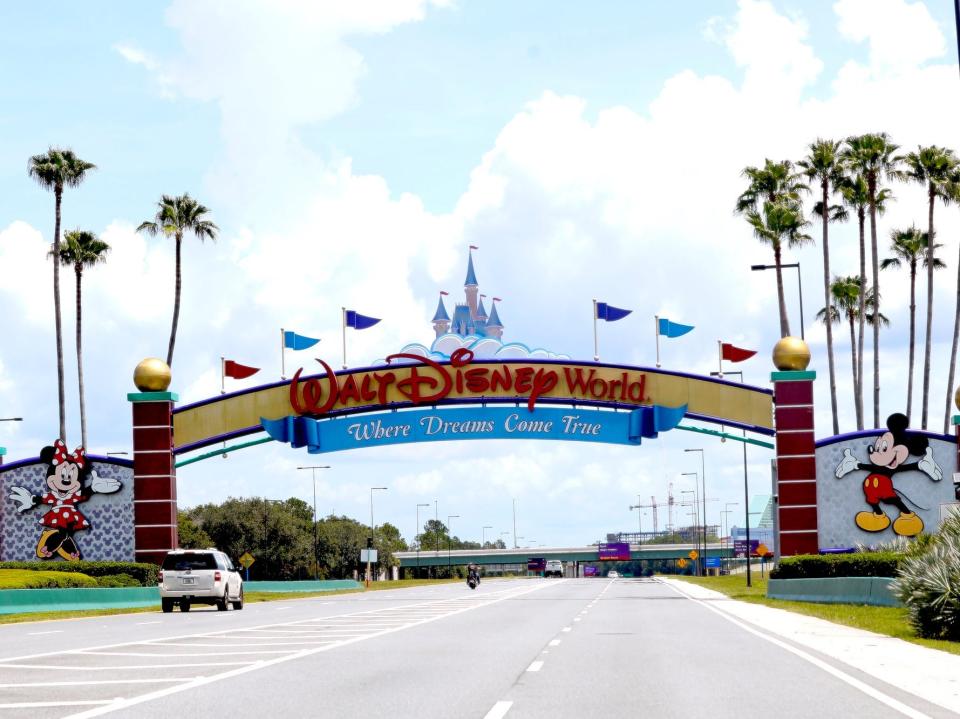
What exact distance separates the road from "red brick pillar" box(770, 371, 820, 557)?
64.5 feet

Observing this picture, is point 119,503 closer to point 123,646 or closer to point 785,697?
point 123,646

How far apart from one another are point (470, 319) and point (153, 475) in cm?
5676

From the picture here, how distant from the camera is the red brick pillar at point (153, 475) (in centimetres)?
5147

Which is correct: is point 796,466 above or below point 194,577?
above

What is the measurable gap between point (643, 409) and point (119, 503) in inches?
799

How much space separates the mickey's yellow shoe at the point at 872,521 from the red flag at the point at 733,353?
29.2ft

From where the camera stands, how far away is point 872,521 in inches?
1901

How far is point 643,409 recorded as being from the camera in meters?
51.3

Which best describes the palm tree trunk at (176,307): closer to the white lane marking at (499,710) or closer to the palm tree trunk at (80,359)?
the palm tree trunk at (80,359)

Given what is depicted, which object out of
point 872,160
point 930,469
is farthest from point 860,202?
point 930,469

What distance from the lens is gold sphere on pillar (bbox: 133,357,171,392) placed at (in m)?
52.2

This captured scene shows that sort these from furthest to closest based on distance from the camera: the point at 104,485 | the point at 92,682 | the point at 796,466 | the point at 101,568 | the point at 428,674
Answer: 1. the point at 104,485
2. the point at 101,568
3. the point at 796,466
4. the point at 428,674
5. the point at 92,682

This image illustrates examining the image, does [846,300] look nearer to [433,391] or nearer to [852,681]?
[433,391]

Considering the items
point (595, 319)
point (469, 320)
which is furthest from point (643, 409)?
point (469, 320)
